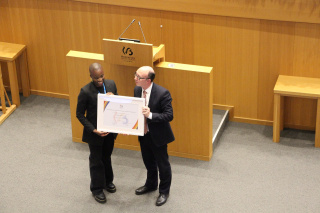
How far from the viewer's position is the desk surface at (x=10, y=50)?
7764 millimetres

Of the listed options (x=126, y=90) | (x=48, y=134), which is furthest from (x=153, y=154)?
(x=48, y=134)

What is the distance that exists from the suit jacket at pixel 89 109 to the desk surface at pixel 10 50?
7.79ft

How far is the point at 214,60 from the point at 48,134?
2.16 m

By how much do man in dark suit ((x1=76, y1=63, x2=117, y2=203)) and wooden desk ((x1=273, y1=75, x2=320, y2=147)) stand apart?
79.3 inches

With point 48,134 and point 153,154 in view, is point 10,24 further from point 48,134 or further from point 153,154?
point 153,154

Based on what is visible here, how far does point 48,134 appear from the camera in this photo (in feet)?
24.1

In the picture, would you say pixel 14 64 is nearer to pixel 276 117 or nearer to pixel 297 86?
pixel 276 117

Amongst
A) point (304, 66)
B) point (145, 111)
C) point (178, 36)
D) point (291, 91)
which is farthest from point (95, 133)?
point (304, 66)

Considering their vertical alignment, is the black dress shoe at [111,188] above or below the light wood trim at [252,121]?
below

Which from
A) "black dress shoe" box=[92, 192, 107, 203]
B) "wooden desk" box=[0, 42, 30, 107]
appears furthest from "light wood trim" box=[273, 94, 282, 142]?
"wooden desk" box=[0, 42, 30, 107]

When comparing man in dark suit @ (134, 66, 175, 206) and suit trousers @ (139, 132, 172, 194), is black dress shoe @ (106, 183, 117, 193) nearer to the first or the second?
suit trousers @ (139, 132, 172, 194)

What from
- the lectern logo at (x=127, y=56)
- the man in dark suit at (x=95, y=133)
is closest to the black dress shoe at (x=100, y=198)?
the man in dark suit at (x=95, y=133)

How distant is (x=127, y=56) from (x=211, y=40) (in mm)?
1387

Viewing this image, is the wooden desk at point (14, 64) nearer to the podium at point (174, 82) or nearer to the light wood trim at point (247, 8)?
the podium at point (174, 82)
